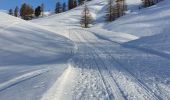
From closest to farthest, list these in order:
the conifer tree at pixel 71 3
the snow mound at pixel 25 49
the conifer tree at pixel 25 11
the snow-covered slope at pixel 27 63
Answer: the snow-covered slope at pixel 27 63
the snow mound at pixel 25 49
the conifer tree at pixel 25 11
the conifer tree at pixel 71 3

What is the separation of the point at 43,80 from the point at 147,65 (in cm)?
526

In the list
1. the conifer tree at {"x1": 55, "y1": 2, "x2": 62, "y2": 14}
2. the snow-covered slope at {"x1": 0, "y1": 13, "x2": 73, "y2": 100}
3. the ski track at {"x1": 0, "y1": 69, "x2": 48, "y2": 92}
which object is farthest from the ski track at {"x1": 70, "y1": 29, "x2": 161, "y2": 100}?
the conifer tree at {"x1": 55, "y1": 2, "x2": 62, "y2": 14}

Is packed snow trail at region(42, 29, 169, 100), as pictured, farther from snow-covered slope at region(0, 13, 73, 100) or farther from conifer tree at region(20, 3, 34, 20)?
conifer tree at region(20, 3, 34, 20)

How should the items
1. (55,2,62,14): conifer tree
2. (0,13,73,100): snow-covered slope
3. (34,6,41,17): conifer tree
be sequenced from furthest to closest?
(55,2,62,14): conifer tree
(34,6,41,17): conifer tree
(0,13,73,100): snow-covered slope

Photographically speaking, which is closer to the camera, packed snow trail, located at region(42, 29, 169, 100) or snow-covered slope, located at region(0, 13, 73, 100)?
packed snow trail, located at region(42, 29, 169, 100)

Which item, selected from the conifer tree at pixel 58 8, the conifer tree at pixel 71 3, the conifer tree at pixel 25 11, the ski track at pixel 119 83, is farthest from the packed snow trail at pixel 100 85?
the conifer tree at pixel 58 8

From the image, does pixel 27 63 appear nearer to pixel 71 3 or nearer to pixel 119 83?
pixel 119 83

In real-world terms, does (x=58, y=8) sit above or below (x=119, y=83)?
above

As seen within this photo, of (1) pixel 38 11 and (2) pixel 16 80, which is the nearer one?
(2) pixel 16 80

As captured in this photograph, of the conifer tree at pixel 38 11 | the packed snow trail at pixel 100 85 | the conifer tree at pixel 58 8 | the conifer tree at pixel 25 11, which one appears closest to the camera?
the packed snow trail at pixel 100 85

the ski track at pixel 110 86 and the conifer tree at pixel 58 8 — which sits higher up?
the conifer tree at pixel 58 8

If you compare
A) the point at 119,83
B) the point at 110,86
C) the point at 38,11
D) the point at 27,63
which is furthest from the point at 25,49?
the point at 38,11

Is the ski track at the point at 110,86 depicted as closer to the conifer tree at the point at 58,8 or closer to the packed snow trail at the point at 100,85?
the packed snow trail at the point at 100,85

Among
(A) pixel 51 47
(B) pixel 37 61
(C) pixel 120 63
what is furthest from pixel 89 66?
(A) pixel 51 47
